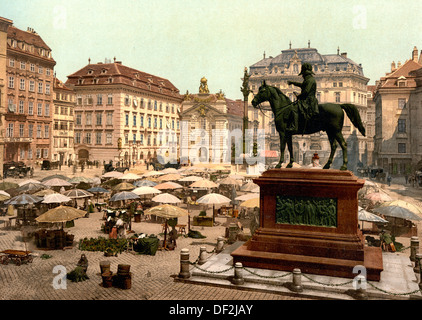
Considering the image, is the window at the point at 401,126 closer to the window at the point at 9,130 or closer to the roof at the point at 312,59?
the roof at the point at 312,59

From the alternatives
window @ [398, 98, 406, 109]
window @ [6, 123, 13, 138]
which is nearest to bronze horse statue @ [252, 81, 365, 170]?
window @ [6, 123, 13, 138]

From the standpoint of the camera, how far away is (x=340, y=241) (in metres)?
12.1

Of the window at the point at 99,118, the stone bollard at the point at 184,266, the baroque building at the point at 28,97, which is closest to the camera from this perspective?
the stone bollard at the point at 184,266

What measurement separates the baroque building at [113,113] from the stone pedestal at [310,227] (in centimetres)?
5231

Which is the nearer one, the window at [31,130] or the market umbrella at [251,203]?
the market umbrella at [251,203]

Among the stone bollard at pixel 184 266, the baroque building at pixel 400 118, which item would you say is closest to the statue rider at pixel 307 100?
the stone bollard at pixel 184 266

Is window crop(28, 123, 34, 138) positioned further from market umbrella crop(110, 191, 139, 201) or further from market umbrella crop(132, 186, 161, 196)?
market umbrella crop(110, 191, 139, 201)

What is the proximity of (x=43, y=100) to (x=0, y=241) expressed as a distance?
4385 centimetres

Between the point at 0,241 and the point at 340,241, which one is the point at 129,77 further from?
the point at 340,241

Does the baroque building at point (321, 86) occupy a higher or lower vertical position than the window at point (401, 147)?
higher

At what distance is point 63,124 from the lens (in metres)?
67.1

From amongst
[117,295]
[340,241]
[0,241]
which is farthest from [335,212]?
[0,241]

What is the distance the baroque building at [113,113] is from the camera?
65.8 metres

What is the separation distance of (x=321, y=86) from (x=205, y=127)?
100 ft
